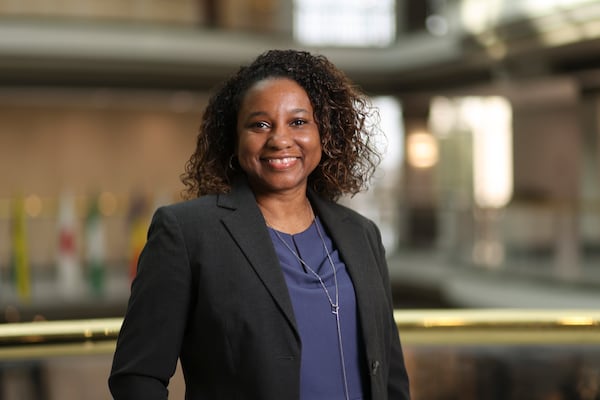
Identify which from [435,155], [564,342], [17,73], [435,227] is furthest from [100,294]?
[564,342]

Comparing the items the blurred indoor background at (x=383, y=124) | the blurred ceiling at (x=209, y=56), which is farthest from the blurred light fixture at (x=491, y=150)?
the blurred ceiling at (x=209, y=56)

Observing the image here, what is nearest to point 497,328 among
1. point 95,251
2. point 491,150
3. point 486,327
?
point 486,327

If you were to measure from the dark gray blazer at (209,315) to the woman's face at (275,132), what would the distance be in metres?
0.12

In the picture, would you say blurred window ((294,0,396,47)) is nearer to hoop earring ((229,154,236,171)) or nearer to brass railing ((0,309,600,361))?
brass railing ((0,309,600,361))

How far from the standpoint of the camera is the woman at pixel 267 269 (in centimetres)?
198

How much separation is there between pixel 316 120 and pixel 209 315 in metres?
0.51

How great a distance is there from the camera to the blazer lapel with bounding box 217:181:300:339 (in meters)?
1.98

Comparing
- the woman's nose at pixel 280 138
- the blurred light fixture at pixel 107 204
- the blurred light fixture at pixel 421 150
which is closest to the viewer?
the woman's nose at pixel 280 138

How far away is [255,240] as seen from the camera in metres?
2.04

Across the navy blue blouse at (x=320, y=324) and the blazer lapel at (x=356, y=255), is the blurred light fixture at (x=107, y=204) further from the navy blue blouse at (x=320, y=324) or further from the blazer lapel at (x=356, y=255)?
the navy blue blouse at (x=320, y=324)

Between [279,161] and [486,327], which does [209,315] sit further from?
[486,327]

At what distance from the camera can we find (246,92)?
212 centimetres

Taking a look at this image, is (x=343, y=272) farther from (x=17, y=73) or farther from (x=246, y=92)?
(x=17, y=73)

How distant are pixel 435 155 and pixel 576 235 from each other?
1092 cm
